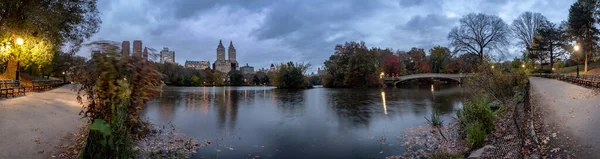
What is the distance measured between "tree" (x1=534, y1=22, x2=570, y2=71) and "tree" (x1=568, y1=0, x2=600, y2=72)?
9.09 meters

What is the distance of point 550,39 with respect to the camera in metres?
53.7

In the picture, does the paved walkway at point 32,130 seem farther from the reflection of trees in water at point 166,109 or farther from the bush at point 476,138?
the bush at point 476,138

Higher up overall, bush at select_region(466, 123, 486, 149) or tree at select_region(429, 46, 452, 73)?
tree at select_region(429, 46, 452, 73)

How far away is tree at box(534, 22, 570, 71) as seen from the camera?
5350 cm

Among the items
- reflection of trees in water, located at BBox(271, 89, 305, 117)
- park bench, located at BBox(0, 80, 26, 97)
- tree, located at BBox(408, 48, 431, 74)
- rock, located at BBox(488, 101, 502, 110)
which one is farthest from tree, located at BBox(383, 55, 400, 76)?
park bench, located at BBox(0, 80, 26, 97)

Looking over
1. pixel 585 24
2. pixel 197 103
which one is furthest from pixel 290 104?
pixel 585 24

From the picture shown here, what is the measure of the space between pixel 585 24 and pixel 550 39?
13.4m

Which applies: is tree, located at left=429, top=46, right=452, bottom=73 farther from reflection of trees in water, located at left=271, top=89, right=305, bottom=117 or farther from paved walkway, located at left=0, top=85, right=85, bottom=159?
paved walkway, located at left=0, top=85, right=85, bottom=159

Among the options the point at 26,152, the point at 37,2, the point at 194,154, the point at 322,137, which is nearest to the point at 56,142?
the point at 26,152

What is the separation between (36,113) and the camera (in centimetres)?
1055

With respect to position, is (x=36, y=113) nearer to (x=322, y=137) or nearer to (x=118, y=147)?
(x=118, y=147)

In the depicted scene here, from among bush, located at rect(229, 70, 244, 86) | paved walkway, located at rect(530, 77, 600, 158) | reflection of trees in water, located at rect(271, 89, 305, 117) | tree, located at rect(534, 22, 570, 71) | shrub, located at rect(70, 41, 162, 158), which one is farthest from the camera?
bush, located at rect(229, 70, 244, 86)

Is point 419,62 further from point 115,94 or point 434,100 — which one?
point 115,94

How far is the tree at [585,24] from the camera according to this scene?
40.4 meters
